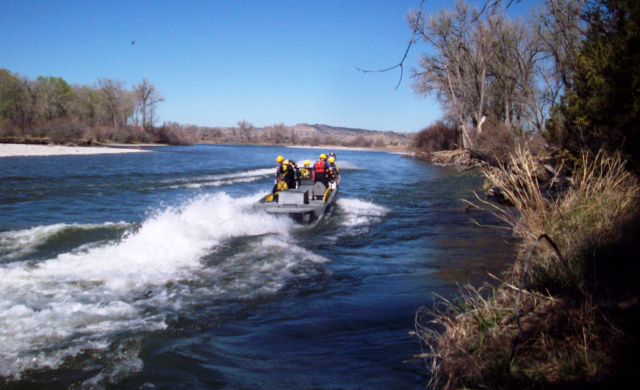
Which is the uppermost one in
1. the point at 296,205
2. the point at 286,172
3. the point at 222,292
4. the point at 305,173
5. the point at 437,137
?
the point at 437,137

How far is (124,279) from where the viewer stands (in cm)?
845

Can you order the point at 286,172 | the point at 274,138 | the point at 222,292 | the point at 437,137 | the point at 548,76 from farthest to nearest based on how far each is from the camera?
1. the point at 274,138
2. the point at 437,137
3. the point at 548,76
4. the point at 286,172
5. the point at 222,292

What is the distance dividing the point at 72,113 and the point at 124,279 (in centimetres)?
7853

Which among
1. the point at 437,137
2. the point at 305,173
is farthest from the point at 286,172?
the point at 437,137

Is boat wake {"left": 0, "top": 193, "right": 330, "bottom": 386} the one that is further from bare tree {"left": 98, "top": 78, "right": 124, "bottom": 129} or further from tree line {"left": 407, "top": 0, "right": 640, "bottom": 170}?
bare tree {"left": 98, "top": 78, "right": 124, "bottom": 129}

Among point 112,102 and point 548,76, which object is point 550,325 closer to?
point 548,76

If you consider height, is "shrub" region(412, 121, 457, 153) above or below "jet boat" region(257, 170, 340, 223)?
above

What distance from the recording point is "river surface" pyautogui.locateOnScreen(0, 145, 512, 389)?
5.21m

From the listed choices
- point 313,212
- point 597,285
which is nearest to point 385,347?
point 597,285

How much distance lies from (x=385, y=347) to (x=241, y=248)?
20.4 ft

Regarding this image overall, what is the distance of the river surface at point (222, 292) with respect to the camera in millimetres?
5207

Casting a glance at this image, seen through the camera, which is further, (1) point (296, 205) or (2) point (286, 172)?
(2) point (286, 172)

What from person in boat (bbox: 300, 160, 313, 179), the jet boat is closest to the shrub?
person in boat (bbox: 300, 160, 313, 179)

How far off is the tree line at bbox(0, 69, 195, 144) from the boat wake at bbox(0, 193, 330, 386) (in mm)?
55669
